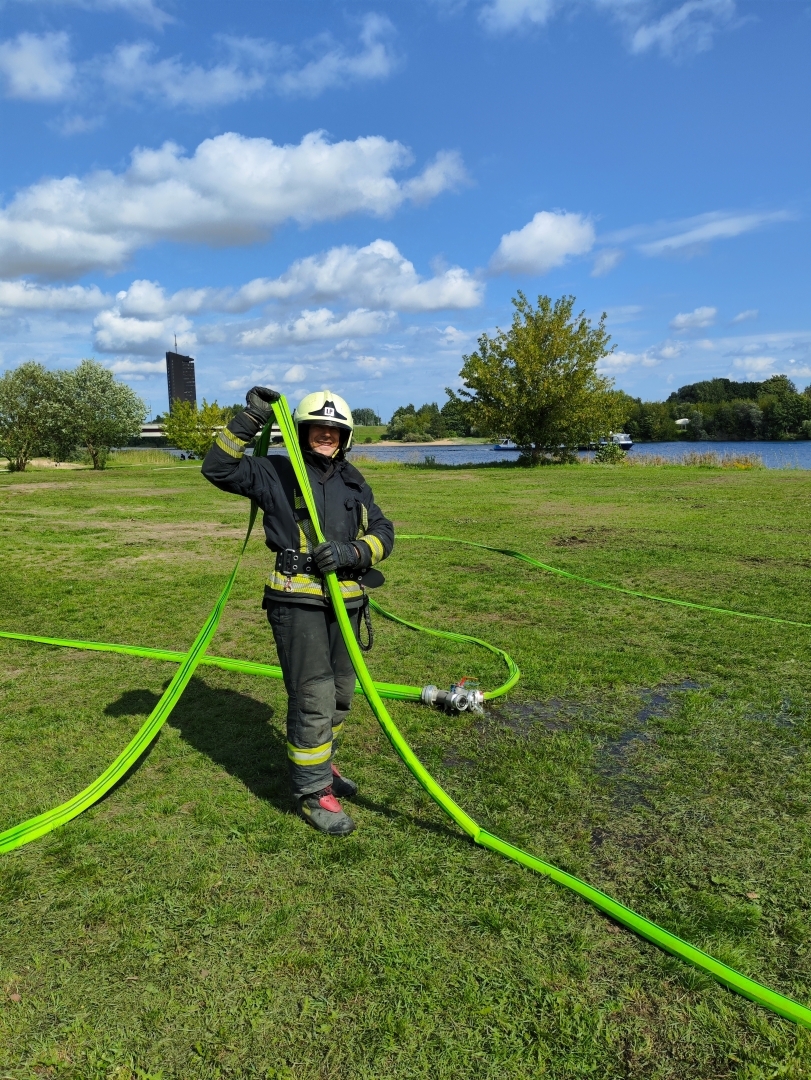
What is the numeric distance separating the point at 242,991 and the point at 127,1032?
40 cm

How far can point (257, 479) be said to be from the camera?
381 cm

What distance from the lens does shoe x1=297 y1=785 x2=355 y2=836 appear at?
364cm

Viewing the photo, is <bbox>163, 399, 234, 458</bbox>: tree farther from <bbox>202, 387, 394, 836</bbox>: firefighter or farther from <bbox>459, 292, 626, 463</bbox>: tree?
<bbox>202, 387, 394, 836</bbox>: firefighter

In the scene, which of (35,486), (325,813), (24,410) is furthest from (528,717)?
(24,410)

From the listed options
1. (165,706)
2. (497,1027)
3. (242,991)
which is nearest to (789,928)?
(497,1027)

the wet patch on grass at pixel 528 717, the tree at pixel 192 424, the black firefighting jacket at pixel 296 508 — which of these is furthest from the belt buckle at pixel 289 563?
the tree at pixel 192 424

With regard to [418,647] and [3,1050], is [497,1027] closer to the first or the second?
[3,1050]

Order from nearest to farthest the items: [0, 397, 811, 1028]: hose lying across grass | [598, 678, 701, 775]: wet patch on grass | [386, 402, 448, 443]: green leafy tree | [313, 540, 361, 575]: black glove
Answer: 1. [0, 397, 811, 1028]: hose lying across grass
2. [313, 540, 361, 575]: black glove
3. [598, 678, 701, 775]: wet patch on grass
4. [386, 402, 448, 443]: green leafy tree

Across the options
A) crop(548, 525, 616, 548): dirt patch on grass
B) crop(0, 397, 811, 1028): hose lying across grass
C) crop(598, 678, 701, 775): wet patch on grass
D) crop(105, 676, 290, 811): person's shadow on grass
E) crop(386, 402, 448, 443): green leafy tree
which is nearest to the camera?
crop(0, 397, 811, 1028): hose lying across grass

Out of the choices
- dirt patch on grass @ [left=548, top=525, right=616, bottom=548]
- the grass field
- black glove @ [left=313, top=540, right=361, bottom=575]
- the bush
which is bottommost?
the grass field

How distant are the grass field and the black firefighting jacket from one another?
1.26 m

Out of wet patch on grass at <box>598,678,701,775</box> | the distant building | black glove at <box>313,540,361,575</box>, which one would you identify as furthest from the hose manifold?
the distant building

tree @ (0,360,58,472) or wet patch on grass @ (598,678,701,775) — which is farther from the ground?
tree @ (0,360,58,472)

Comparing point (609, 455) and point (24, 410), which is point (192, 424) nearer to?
point (24, 410)
